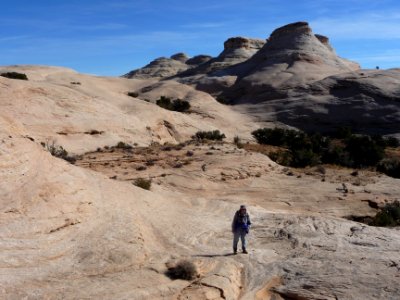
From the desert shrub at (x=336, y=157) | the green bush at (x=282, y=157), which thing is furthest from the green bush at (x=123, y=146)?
the desert shrub at (x=336, y=157)

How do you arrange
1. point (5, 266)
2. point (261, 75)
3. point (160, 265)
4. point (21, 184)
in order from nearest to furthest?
1. point (5, 266)
2. point (160, 265)
3. point (21, 184)
4. point (261, 75)

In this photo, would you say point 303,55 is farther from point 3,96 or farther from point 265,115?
point 3,96

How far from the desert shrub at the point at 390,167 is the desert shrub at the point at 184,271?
1866cm

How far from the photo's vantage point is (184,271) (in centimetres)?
930

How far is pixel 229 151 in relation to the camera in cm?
2425

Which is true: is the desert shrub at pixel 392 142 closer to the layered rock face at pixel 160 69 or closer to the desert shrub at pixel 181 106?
the desert shrub at pixel 181 106

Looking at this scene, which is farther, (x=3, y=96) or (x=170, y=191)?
(x=3, y=96)

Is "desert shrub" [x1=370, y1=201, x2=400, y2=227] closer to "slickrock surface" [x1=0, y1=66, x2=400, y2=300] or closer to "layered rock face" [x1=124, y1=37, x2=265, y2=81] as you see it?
"slickrock surface" [x1=0, y1=66, x2=400, y2=300]

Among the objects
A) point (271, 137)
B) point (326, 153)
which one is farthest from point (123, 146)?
point (271, 137)

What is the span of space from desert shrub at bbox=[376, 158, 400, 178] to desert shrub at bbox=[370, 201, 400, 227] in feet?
27.5

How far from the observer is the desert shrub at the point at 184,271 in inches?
365

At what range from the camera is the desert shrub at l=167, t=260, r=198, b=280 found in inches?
365

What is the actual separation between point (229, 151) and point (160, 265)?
14907mm

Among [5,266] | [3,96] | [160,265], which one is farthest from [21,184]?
[3,96]
